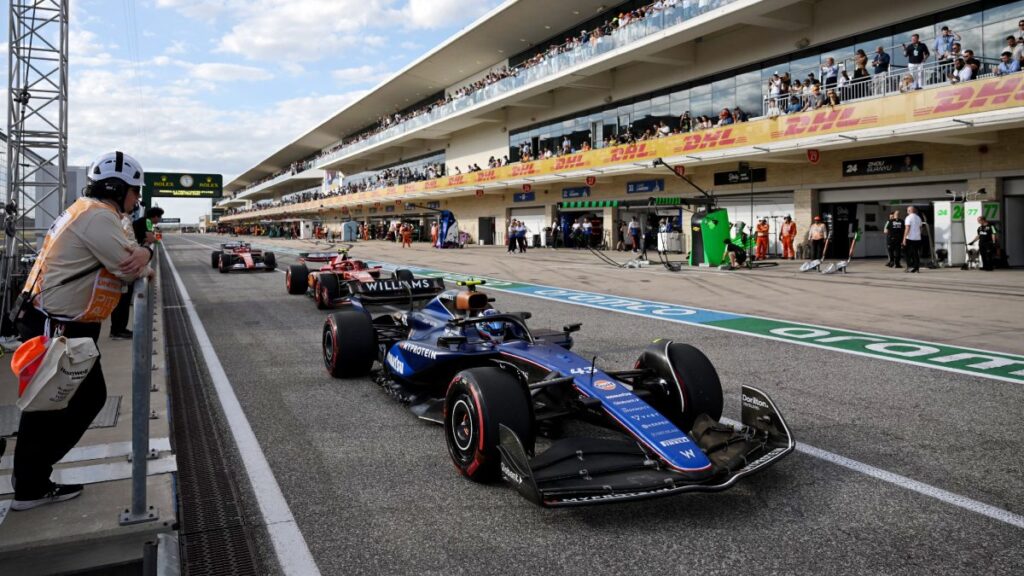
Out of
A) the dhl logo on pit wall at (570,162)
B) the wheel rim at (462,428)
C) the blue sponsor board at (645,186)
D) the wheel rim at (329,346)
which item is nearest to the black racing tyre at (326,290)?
the wheel rim at (329,346)

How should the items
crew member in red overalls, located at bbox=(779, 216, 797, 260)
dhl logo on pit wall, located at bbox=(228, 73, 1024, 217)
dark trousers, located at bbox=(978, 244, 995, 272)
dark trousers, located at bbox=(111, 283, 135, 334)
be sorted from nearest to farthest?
1. dark trousers, located at bbox=(111, 283, 135, 334)
2. dhl logo on pit wall, located at bbox=(228, 73, 1024, 217)
3. dark trousers, located at bbox=(978, 244, 995, 272)
4. crew member in red overalls, located at bbox=(779, 216, 797, 260)

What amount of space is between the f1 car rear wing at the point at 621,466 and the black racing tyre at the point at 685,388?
43 centimetres

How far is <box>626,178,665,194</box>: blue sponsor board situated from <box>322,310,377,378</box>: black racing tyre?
26.8 m

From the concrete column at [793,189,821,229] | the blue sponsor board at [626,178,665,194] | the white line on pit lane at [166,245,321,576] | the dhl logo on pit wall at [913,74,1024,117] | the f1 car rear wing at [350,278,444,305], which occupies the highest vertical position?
the dhl logo on pit wall at [913,74,1024,117]

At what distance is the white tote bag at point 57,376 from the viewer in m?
3.12

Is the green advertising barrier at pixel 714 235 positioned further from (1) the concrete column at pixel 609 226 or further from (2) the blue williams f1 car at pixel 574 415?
(2) the blue williams f1 car at pixel 574 415

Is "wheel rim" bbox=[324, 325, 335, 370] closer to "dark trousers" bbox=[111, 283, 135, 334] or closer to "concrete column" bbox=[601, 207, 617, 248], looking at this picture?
"dark trousers" bbox=[111, 283, 135, 334]

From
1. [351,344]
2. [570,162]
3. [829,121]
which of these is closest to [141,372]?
[351,344]

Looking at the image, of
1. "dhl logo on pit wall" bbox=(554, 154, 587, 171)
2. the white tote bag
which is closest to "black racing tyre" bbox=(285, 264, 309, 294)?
the white tote bag

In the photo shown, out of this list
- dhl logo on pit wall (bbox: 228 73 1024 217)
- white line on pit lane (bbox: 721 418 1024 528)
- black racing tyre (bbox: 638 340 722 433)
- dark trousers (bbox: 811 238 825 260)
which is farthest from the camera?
dark trousers (bbox: 811 238 825 260)

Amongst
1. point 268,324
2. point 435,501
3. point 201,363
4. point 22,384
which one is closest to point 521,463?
point 435,501

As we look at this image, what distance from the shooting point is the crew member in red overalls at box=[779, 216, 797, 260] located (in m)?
25.3

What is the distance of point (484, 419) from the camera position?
3891 mm

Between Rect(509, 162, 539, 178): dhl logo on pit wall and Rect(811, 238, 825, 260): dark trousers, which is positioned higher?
Rect(509, 162, 539, 178): dhl logo on pit wall
